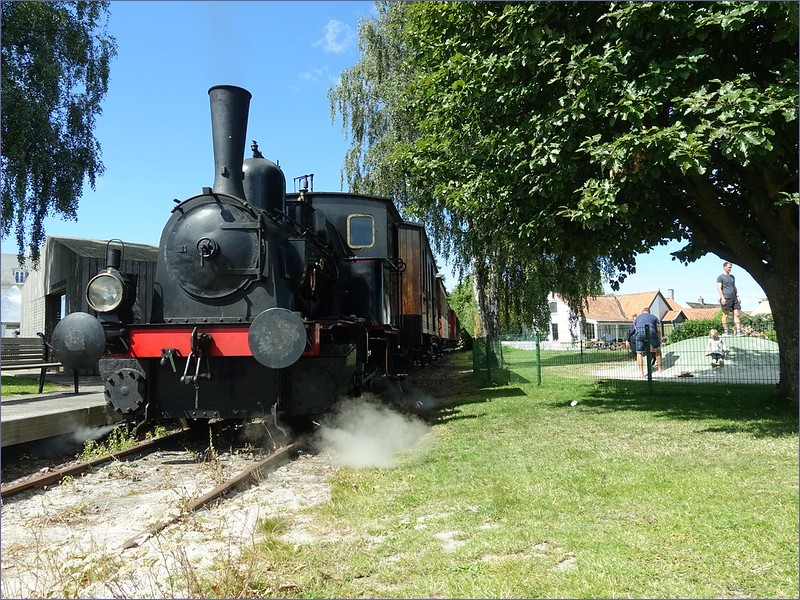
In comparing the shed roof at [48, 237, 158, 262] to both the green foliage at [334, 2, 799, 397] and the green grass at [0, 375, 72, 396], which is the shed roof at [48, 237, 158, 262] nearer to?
the green grass at [0, 375, 72, 396]

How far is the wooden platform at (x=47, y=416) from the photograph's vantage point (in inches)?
243

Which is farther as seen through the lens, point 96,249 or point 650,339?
point 96,249

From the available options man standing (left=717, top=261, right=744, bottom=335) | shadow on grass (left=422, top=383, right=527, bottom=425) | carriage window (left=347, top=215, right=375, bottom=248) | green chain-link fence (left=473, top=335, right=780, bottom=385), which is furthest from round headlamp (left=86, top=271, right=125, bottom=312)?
man standing (left=717, top=261, right=744, bottom=335)

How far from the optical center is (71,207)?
600 inches

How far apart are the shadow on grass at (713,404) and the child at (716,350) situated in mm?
796

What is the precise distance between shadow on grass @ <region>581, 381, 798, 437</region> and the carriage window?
4455 mm

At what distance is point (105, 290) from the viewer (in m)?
6.40

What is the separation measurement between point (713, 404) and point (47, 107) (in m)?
15.7

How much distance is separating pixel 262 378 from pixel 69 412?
8.72ft

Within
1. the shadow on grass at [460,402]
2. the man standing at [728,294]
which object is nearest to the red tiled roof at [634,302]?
the man standing at [728,294]

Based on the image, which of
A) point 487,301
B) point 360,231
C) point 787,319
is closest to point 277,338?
point 360,231

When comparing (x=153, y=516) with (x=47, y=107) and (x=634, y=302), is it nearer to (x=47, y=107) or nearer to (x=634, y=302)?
(x=47, y=107)

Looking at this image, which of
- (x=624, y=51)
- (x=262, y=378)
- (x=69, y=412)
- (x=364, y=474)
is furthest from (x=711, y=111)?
(x=69, y=412)

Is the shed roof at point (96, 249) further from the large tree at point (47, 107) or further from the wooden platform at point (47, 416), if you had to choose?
the wooden platform at point (47, 416)
